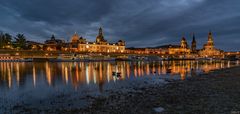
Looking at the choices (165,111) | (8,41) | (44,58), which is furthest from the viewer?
(8,41)

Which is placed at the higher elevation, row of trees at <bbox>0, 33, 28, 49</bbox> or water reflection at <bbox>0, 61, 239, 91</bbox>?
row of trees at <bbox>0, 33, 28, 49</bbox>

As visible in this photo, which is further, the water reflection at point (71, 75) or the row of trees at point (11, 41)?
the row of trees at point (11, 41)

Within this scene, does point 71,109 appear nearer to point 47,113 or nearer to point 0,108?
point 47,113

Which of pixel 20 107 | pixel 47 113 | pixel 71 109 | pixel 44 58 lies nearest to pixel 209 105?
pixel 71 109

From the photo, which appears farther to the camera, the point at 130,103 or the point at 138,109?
the point at 130,103

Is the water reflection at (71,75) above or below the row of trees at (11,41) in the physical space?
below

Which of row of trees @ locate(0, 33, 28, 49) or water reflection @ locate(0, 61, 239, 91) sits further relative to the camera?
row of trees @ locate(0, 33, 28, 49)

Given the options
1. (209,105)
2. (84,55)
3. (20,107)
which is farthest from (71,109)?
(84,55)

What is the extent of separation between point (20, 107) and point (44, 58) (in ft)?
419

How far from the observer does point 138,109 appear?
43.7 feet

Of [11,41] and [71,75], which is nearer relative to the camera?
[71,75]

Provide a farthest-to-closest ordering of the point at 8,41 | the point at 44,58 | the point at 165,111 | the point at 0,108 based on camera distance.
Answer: the point at 8,41
the point at 44,58
the point at 0,108
the point at 165,111

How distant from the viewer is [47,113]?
13.3m

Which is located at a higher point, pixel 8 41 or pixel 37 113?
pixel 8 41
